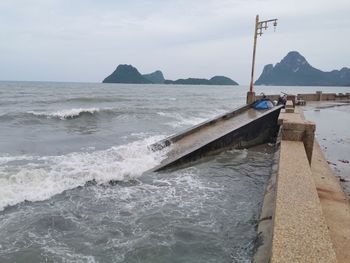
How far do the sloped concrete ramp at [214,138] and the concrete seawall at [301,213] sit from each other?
3.01 m

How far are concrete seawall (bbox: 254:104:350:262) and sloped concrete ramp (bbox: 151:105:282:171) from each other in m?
3.01

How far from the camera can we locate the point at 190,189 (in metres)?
7.43

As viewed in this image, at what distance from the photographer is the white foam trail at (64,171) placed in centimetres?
711

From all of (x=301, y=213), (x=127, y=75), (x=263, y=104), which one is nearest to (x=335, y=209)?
(x=301, y=213)

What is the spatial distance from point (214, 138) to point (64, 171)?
182 inches

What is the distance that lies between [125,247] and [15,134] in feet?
44.4

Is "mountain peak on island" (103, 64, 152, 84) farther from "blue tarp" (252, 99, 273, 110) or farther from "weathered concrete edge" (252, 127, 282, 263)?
"weathered concrete edge" (252, 127, 282, 263)

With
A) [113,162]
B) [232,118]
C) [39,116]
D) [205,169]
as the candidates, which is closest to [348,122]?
[232,118]

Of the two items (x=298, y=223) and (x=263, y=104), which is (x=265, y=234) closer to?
(x=298, y=223)

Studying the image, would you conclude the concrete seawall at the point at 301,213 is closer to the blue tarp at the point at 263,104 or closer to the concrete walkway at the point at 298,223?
the concrete walkway at the point at 298,223

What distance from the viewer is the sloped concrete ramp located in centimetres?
972

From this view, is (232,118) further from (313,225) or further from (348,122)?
(313,225)

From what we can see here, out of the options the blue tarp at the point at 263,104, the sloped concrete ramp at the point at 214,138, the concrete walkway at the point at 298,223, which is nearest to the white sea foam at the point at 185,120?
the blue tarp at the point at 263,104

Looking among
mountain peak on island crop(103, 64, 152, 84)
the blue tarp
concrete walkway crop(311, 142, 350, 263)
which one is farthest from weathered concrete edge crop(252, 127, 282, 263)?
mountain peak on island crop(103, 64, 152, 84)
